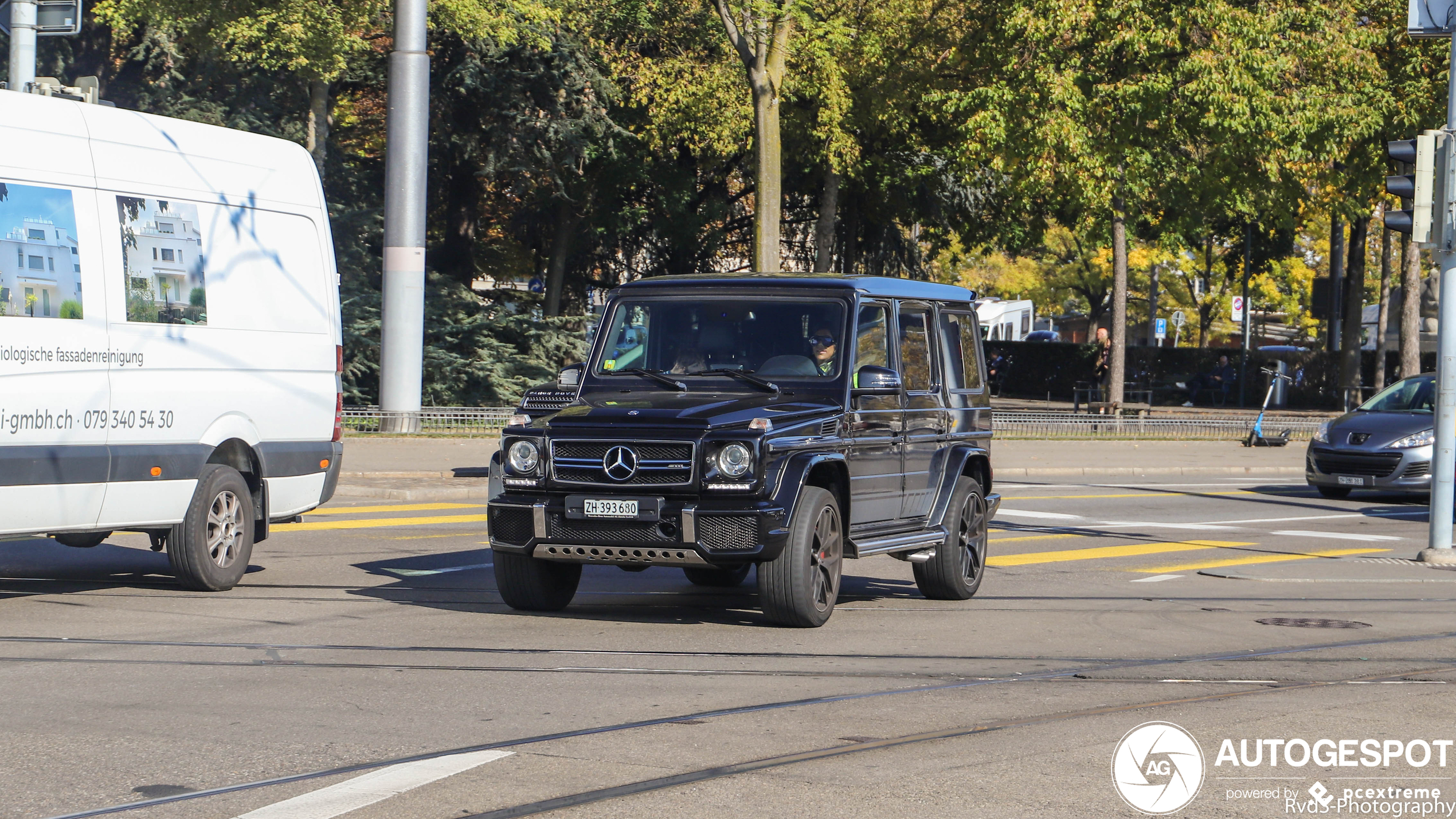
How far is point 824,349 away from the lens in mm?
10031

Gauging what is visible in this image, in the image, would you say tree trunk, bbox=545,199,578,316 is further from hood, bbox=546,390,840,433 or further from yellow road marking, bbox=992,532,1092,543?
hood, bbox=546,390,840,433

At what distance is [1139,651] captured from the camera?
29.8 ft

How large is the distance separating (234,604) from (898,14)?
89.4 feet

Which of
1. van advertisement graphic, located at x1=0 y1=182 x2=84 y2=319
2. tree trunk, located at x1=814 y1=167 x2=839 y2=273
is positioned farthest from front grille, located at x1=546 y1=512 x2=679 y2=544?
tree trunk, located at x1=814 y1=167 x2=839 y2=273

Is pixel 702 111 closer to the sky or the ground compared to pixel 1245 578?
closer to the sky

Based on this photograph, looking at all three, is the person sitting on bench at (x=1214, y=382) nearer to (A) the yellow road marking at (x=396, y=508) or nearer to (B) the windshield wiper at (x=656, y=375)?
(A) the yellow road marking at (x=396, y=508)

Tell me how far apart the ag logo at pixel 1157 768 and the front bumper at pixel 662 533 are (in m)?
2.59

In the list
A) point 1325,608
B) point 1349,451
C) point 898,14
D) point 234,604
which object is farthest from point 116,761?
point 898,14

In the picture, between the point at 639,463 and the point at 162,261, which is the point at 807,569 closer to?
the point at 639,463

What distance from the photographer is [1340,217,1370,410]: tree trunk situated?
130 feet

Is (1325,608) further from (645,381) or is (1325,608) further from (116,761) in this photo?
(116,761)

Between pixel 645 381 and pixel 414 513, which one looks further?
pixel 414 513

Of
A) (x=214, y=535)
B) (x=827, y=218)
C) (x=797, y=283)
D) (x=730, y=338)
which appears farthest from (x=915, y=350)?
(x=827, y=218)

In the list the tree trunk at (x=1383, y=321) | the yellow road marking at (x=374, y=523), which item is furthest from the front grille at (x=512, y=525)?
the tree trunk at (x=1383, y=321)
